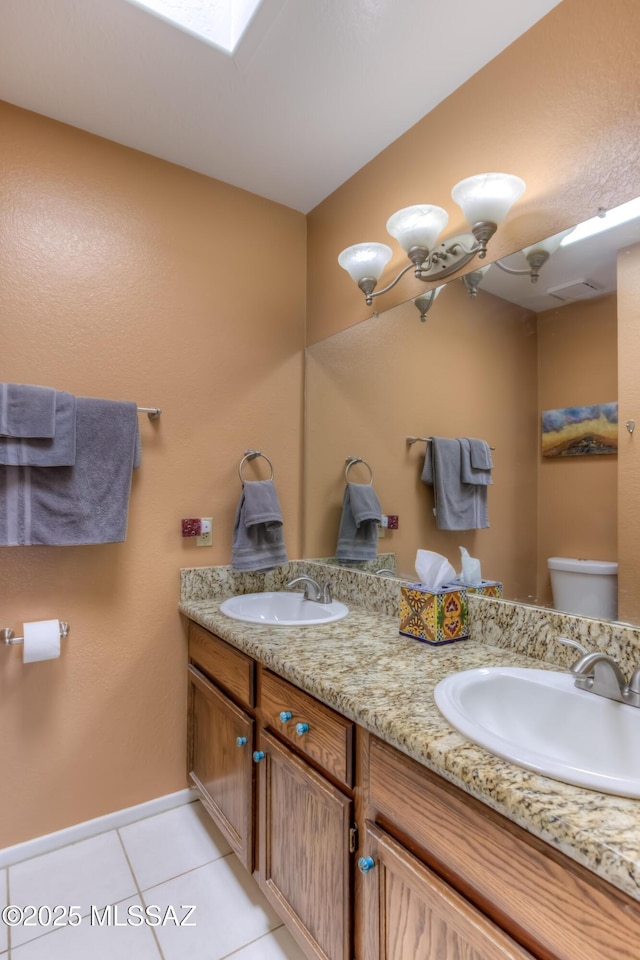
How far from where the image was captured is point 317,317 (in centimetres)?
222

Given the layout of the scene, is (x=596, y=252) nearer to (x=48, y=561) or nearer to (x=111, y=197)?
(x=111, y=197)

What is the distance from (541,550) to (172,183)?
6.22 feet

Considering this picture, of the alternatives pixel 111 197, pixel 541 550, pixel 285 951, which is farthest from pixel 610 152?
pixel 285 951

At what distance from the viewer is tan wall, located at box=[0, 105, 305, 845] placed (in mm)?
1648

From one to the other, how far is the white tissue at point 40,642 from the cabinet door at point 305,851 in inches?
29.2

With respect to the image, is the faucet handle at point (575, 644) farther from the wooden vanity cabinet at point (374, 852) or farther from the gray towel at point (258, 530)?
the gray towel at point (258, 530)

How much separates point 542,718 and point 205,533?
1352 millimetres

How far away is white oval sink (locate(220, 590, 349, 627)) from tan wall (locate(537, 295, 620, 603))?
2.50 ft

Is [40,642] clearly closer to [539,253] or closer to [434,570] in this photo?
[434,570]

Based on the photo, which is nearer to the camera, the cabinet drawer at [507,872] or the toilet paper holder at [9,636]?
the cabinet drawer at [507,872]

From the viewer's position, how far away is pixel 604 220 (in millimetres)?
1185

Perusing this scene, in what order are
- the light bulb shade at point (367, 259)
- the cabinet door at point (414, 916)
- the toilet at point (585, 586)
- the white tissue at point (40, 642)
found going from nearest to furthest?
the cabinet door at point (414, 916) → the toilet at point (585, 586) → the white tissue at point (40, 642) → the light bulb shade at point (367, 259)

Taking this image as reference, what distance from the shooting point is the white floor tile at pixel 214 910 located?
1323 millimetres

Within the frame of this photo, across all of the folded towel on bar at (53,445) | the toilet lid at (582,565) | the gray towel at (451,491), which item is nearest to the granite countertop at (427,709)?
the toilet lid at (582,565)
